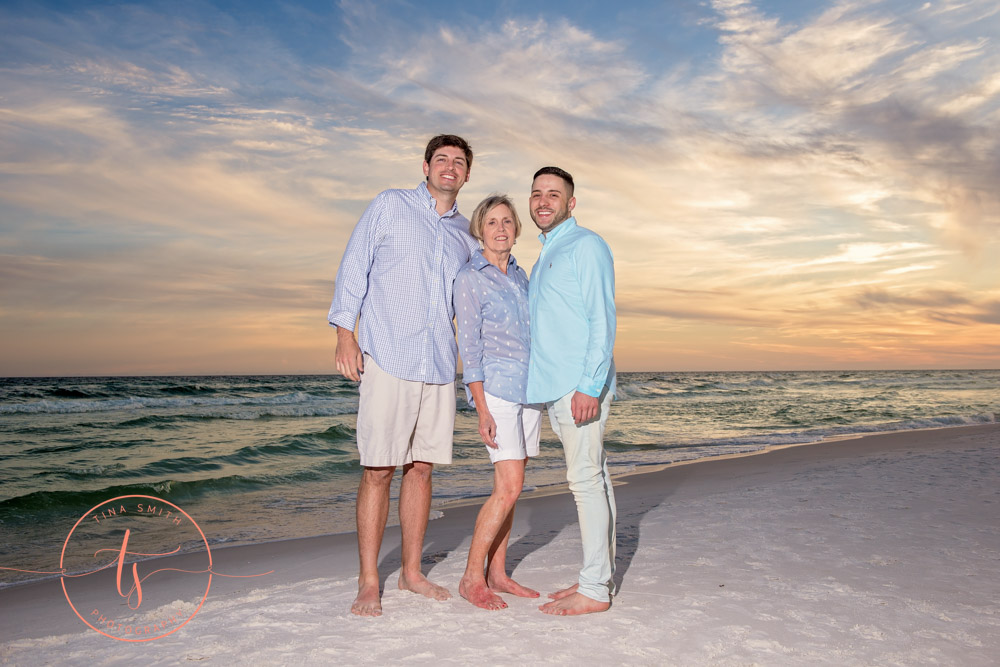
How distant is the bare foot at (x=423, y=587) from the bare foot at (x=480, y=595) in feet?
0.31

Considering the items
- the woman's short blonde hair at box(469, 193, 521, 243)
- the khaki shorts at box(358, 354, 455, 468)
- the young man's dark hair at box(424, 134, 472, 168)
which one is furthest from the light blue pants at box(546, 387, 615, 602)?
the young man's dark hair at box(424, 134, 472, 168)

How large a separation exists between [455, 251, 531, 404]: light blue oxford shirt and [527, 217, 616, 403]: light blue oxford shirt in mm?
89

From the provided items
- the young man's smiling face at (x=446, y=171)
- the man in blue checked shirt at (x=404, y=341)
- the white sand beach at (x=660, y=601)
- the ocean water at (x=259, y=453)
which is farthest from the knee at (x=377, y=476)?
the ocean water at (x=259, y=453)

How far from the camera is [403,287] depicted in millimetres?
3211

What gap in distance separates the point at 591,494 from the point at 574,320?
0.77 m

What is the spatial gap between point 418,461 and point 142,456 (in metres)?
9.31

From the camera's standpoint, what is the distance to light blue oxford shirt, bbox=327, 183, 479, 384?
3.17 metres

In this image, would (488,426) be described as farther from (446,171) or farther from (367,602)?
(446,171)

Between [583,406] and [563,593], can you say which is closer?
[583,406]

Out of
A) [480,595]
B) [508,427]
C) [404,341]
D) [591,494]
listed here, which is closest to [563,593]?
[480,595]

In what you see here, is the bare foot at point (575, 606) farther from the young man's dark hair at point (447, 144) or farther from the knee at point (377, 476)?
the young man's dark hair at point (447, 144)

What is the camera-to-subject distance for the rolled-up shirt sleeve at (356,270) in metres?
3.19

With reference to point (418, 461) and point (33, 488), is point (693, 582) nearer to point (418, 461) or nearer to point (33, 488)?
point (418, 461)

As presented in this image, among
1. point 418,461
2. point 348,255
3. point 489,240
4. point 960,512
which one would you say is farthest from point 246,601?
point 960,512
